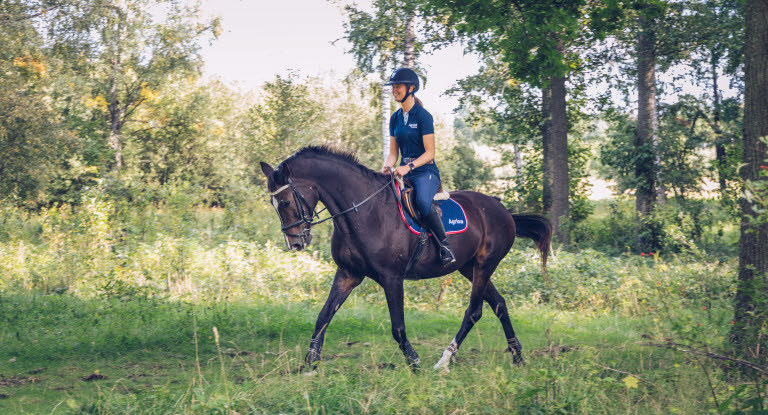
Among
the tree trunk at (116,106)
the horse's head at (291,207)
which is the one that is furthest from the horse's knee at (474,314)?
the tree trunk at (116,106)

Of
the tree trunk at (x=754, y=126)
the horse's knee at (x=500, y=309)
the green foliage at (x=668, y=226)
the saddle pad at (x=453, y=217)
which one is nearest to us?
the tree trunk at (x=754, y=126)

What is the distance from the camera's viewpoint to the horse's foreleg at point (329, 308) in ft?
19.7

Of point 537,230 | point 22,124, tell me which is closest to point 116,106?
point 22,124

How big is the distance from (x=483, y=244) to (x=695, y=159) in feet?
63.4

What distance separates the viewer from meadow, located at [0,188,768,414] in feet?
15.2

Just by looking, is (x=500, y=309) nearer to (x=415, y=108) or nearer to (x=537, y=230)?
(x=537, y=230)

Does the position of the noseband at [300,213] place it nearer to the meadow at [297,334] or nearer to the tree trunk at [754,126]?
the meadow at [297,334]

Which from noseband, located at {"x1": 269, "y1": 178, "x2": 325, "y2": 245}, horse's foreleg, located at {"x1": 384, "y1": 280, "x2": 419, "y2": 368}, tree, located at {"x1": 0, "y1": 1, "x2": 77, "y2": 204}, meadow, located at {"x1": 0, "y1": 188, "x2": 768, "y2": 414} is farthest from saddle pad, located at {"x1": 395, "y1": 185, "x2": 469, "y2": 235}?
tree, located at {"x1": 0, "y1": 1, "x2": 77, "y2": 204}

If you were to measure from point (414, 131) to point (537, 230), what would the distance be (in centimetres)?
283

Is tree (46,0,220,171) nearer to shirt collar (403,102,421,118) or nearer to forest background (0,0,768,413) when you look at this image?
forest background (0,0,768,413)

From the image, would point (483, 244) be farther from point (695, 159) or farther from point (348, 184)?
point (695, 159)

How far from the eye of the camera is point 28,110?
1134cm

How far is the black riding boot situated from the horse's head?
1417 mm

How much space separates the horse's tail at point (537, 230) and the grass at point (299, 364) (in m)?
1.38
